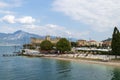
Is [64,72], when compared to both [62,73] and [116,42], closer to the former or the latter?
[62,73]

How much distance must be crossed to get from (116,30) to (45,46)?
8267cm

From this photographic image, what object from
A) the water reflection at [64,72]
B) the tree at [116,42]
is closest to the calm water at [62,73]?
the water reflection at [64,72]

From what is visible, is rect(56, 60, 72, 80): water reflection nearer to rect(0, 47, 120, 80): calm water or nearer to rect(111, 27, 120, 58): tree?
rect(0, 47, 120, 80): calm water

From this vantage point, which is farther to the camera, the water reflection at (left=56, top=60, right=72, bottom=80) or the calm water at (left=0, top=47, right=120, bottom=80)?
the water reflection at (left=56, top=60, right=72, bottom=80)

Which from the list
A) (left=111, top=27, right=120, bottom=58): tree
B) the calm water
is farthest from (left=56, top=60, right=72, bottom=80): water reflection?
(left=111, top=27, right=120, bottom=58): tree

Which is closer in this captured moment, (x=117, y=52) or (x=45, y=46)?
(x=117, y=52)

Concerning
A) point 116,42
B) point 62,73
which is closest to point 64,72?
point 62,73

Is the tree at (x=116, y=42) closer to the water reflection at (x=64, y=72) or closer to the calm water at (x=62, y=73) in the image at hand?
the calm water at (x=62, y=73)

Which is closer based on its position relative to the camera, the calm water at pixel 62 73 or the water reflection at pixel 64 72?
the calm water at pixel 62 73

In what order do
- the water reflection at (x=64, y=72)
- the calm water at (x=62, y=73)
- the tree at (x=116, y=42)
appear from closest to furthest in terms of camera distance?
the calm water at (x=62, y=73), the water reflection at (x=64, y=72), the tree at (x=116, y=42)

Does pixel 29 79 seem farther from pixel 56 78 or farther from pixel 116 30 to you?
pixel 116 30

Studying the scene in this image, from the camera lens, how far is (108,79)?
210ft

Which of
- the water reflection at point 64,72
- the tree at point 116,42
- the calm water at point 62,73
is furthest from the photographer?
the tree at point 116,42

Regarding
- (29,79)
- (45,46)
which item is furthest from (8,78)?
(45,46)
